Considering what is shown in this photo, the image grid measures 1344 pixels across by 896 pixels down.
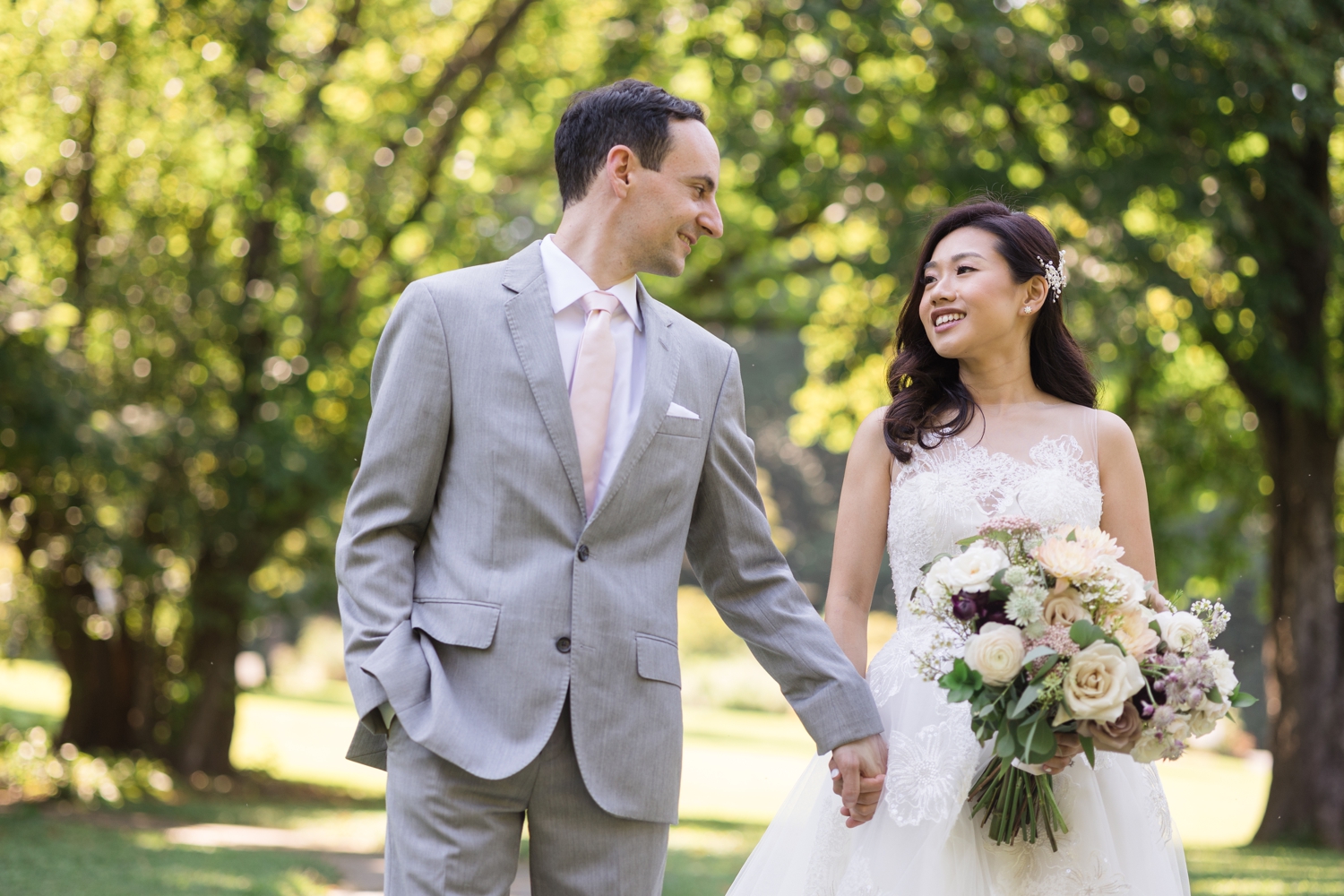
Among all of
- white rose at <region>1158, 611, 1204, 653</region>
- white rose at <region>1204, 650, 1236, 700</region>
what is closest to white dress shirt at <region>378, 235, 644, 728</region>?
white rose at <region>1158, 611, 1204, 653</region>

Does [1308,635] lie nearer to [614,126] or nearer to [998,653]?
[998,653]

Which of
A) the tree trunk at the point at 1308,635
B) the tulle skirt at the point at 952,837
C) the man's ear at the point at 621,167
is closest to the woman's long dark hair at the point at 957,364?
the tulle skirt at the point at 952,837

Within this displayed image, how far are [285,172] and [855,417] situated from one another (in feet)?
20.6

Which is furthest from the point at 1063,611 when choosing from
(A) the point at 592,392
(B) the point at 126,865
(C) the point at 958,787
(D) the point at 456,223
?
(D) the point at 456,223

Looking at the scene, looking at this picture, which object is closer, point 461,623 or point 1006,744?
point 461,623

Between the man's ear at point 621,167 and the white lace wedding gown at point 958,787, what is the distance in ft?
4.12

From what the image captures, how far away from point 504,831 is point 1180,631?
1.54 metres

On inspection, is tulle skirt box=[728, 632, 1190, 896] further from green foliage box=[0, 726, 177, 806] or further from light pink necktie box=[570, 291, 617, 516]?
green foliage box=[0, 726, 177, 806]

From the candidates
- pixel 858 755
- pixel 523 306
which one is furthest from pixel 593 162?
pixel 858 755

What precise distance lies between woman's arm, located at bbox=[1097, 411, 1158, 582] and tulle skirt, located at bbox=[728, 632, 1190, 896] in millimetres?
574

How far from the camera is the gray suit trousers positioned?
105 inches

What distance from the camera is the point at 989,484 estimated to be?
145 inches

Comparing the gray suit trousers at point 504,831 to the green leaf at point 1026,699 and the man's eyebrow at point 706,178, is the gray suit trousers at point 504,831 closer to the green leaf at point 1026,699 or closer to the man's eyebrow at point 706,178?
the green leaf at point 1026,699

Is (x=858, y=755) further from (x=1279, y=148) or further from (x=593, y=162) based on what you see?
(x=1279, y=148)
